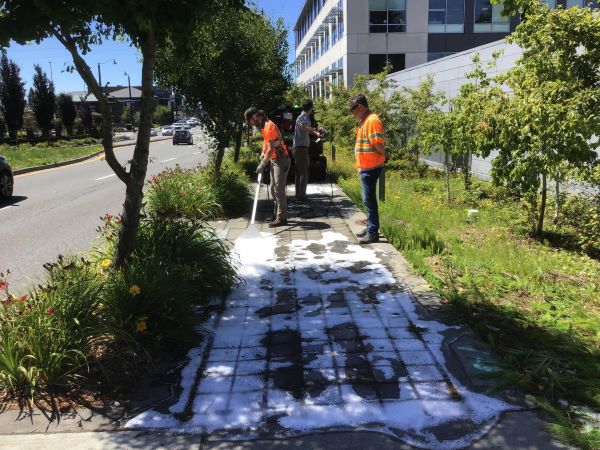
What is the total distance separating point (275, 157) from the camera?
27.5 ft

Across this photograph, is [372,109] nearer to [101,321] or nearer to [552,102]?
[552,102]

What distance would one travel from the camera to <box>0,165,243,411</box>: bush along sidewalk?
3436mm

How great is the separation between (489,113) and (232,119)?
5.27 m

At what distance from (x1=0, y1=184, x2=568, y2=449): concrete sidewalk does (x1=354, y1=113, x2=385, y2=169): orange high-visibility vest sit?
5.86 feet

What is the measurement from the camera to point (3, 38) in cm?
371

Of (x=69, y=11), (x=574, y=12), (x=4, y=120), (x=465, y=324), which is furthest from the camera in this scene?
(x=4, y=120)

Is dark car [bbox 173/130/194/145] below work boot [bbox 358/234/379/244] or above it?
above

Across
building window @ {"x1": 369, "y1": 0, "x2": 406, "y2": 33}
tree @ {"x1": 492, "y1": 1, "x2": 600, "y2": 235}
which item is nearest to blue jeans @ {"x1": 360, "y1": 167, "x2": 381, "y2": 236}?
tree @ {"x1": 492, "y1": 1, "x2": 600, "y2": 235}

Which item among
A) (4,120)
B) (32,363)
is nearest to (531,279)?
(32,363)

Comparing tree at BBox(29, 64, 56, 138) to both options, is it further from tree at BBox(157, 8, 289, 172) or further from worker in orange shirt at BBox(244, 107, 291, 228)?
worker in orange shirt at BBox(244, 107, 291, 228)

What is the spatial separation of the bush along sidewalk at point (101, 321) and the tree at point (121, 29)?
476mm

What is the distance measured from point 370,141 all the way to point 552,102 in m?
2.16

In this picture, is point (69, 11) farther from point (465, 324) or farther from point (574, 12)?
point (574, 12)

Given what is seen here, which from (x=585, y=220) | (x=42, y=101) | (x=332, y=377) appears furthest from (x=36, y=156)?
(x=332, y=377)
